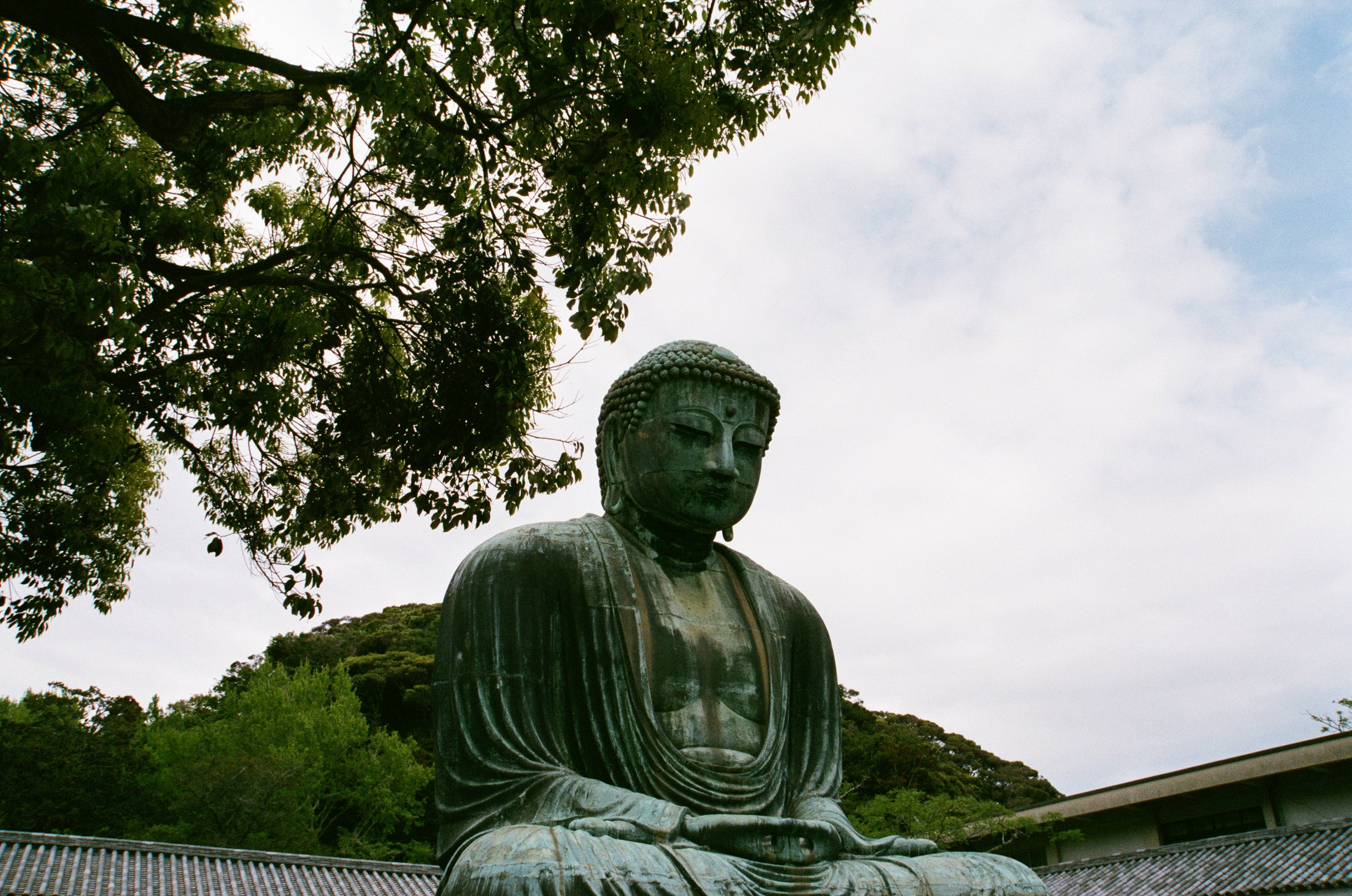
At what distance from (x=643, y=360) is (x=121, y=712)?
31876 mm

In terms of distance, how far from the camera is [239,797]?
23.8 metres

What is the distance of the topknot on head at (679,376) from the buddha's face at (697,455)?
3 cm

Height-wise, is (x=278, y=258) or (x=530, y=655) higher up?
(x=278, y=258)

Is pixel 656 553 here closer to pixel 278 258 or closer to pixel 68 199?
pixel 68 199

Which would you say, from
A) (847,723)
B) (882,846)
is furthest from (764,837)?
(847,723)

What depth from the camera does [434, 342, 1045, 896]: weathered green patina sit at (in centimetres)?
344

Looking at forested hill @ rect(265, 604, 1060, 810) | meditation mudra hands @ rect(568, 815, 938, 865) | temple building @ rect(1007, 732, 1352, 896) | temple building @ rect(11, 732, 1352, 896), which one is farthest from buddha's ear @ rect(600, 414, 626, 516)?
forested hill @ rect(265, 604, 1060, 810)

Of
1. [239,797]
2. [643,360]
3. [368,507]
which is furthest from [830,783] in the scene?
[239,797]

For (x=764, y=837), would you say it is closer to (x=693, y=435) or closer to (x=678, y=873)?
(x=678, y=873)

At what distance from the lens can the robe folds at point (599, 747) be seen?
10.8ft

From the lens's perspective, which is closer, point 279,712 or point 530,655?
point 530,655

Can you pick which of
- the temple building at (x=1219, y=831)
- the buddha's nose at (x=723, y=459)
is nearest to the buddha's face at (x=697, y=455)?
A: the buddha's nose at (x=723, y=459)

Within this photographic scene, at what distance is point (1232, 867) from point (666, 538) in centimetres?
1659

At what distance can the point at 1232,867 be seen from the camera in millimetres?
17188
